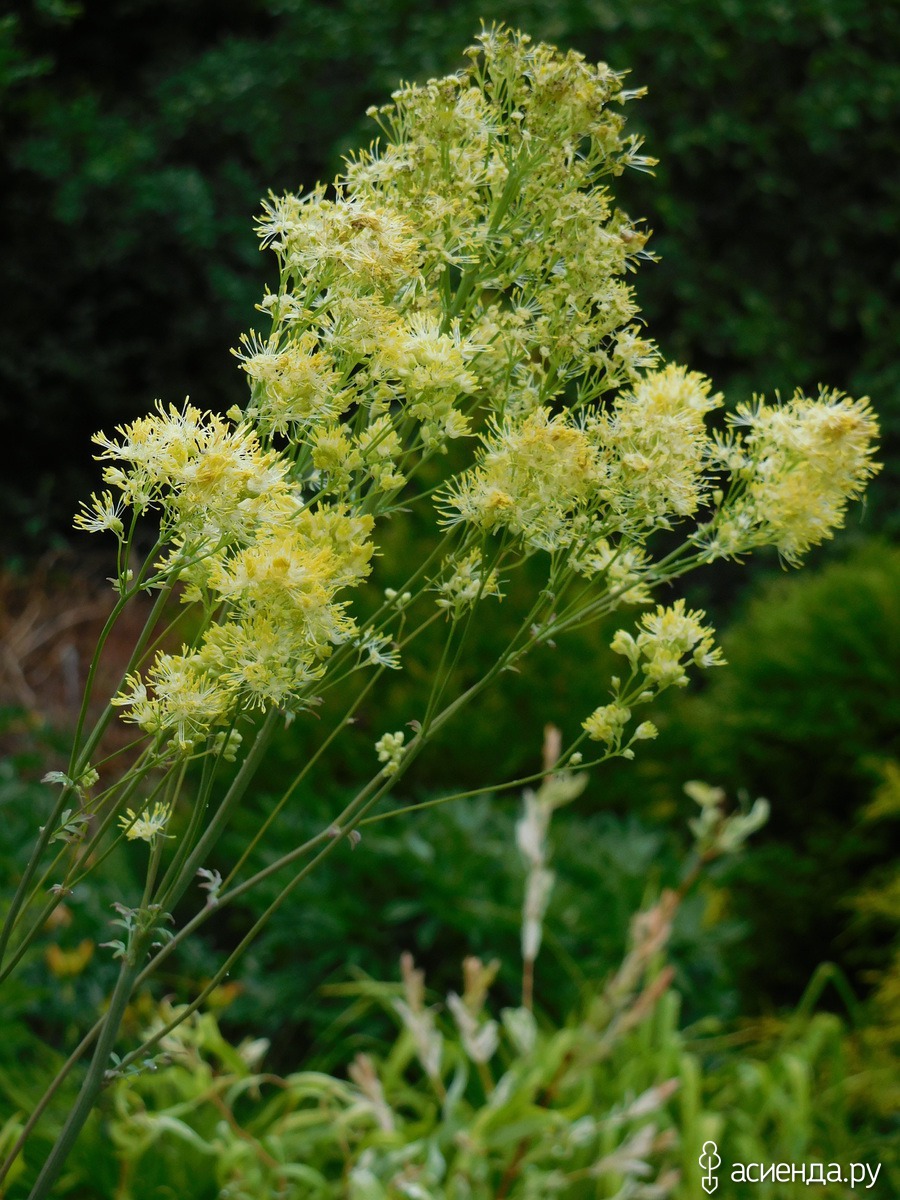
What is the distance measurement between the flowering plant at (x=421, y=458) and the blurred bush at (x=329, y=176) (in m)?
5.23

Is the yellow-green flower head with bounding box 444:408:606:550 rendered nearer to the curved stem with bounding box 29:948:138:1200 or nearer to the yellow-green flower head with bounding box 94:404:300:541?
the yellow-green flower head with bounding box 94:404:300:541

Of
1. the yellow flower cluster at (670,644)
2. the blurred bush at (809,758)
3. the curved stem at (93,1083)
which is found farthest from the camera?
the blurred bush at (809,758)

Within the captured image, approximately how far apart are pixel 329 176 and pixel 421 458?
5.81 m

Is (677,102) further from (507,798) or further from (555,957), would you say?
(555,957)

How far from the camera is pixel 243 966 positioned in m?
3.10

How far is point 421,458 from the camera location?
93cm

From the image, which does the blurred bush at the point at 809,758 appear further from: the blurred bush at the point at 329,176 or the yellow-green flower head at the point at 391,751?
the yellow-green flower head at the point at 391,751

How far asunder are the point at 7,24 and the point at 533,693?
7.73 ft

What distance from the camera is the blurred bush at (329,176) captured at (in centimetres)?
590

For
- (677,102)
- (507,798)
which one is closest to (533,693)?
(507,798)

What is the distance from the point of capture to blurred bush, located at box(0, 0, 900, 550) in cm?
590

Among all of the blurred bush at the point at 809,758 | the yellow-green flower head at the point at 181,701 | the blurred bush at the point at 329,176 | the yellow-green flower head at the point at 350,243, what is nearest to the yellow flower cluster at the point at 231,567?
the yellow-green flower head at the point at 181,701

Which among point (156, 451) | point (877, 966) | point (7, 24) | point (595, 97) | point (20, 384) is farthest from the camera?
point (20, 384)

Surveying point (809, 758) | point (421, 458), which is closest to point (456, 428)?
point (421, 458)
